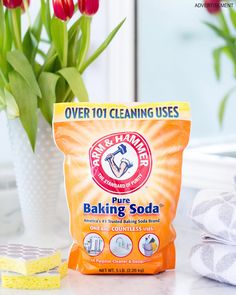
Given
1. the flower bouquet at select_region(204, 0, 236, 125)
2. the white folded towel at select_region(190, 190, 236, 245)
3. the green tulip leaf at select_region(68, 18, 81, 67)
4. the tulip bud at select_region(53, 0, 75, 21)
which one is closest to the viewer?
the white folded towel at select_region(190, 190, 236, 245)

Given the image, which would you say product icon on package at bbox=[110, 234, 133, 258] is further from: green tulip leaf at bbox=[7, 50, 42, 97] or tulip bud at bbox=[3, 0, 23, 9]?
tulip bud at bbox=[3, 0, 23, 9]

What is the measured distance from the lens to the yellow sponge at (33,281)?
962 millimetres

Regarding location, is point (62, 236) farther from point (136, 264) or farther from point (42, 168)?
point (136, 264)

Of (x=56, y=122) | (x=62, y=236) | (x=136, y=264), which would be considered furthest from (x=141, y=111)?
(x=62, y=236)

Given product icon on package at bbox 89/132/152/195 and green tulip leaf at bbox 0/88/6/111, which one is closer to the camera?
product icon on package at bbox 89/132/152/195

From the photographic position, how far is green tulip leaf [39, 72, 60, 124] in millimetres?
1170

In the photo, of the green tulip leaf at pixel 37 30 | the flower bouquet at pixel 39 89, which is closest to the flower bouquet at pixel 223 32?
the flower bouquet at pixel 39 89

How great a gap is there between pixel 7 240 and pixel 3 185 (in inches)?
7.5

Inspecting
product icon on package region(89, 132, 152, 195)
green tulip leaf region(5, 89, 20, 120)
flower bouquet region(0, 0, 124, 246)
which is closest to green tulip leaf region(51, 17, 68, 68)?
flower bouquet region(0, 0, 124, 246)

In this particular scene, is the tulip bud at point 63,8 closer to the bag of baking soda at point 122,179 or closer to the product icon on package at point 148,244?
the bag of baking soda at point 122,179

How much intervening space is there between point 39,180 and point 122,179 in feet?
0.80

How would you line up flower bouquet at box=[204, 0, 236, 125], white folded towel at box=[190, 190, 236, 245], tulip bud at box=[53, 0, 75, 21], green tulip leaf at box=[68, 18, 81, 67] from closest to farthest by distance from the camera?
white folded towel at box=[190, 190, 236, 245]
tulip bud at box=[53, 0, 75, 21]
green tulip leaf at box=[68, 18, 81, 67]
flower bouquet at box=[204, 0, 236, 125]

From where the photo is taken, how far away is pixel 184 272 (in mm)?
1061

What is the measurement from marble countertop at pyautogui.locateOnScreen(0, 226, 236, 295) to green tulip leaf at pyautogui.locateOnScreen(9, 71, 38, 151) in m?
0.26
